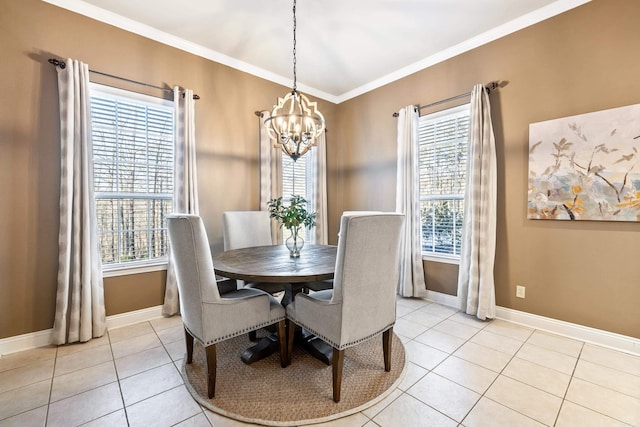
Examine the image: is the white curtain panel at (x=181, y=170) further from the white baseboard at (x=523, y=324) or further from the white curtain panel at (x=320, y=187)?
the white curtain panel at (x=320, y=187)

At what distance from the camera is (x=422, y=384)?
1.84 m

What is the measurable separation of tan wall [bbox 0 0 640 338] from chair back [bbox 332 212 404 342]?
1.79 m

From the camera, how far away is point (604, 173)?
7.39 ft

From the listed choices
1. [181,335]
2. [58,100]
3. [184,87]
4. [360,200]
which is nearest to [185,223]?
[181,335]

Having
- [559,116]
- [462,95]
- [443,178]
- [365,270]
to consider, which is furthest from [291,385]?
[462,95]

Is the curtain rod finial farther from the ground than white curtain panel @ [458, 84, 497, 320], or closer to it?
farther from the ground

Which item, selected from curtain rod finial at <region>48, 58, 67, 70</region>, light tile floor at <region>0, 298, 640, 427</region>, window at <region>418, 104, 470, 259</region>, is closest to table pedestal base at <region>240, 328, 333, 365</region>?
light tile floor at <region>0, 298, 640, 427</region>

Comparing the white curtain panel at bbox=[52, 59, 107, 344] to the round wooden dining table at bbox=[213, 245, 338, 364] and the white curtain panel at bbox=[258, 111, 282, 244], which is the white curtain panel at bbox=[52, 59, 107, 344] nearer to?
the round wooden dining table at bbox=[213, 245, 338, 364]

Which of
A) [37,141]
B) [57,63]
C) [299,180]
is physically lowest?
[299,180]

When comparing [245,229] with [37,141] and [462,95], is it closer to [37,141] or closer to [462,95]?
[37,141]

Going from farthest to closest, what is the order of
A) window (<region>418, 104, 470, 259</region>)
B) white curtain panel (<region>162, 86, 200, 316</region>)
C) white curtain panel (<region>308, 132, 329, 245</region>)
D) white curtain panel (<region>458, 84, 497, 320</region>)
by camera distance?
white curtain panel (<region>308, 132, 329, 245</region>), window (<region>418, 104, 470, 259</region>), white curtain panel (<region>162, 86, 200, 316</region>), white curtain panel (<region>458, 84, 497, 320</region>)

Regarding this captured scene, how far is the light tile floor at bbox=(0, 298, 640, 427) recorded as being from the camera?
60.7 inches

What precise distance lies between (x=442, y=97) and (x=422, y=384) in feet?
9.86

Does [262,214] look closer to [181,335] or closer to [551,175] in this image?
[181,335]
